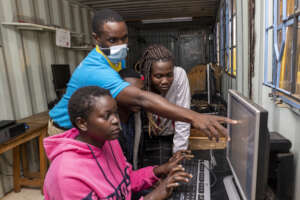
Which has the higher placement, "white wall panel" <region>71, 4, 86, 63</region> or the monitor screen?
"white wall panel" <region>71, 4, 86, 63</region>

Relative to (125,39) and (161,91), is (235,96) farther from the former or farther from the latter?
(125,39)

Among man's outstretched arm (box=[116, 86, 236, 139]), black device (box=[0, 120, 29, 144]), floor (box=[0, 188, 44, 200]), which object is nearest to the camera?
man's outstretched arm (box=[116, 86, 236, 139])

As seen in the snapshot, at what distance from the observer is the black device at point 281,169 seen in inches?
30.6

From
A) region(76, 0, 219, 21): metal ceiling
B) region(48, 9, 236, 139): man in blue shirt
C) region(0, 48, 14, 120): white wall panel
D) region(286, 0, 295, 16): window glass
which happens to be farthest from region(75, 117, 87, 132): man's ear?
region(76, 0, 219, 21): metal ceiling

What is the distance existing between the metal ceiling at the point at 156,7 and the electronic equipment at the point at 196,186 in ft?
14.9

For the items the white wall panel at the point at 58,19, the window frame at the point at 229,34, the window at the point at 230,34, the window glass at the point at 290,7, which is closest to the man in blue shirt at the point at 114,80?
the window glass at the point at 290,7

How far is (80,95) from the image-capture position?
813 mm

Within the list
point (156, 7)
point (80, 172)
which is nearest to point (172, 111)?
point (80, 172)

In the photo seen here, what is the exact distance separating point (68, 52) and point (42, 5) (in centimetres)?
96

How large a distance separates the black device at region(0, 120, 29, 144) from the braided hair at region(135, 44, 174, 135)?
56.8 inches

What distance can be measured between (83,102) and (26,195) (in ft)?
7.76

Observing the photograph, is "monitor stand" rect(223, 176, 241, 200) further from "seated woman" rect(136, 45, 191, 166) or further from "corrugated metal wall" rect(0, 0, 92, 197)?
"corrugated metal wall" rect(0, 0, 92, 197)

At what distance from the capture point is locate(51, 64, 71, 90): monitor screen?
3.20m

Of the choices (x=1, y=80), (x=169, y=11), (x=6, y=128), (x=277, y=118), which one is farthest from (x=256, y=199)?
(x=169, y=11)
